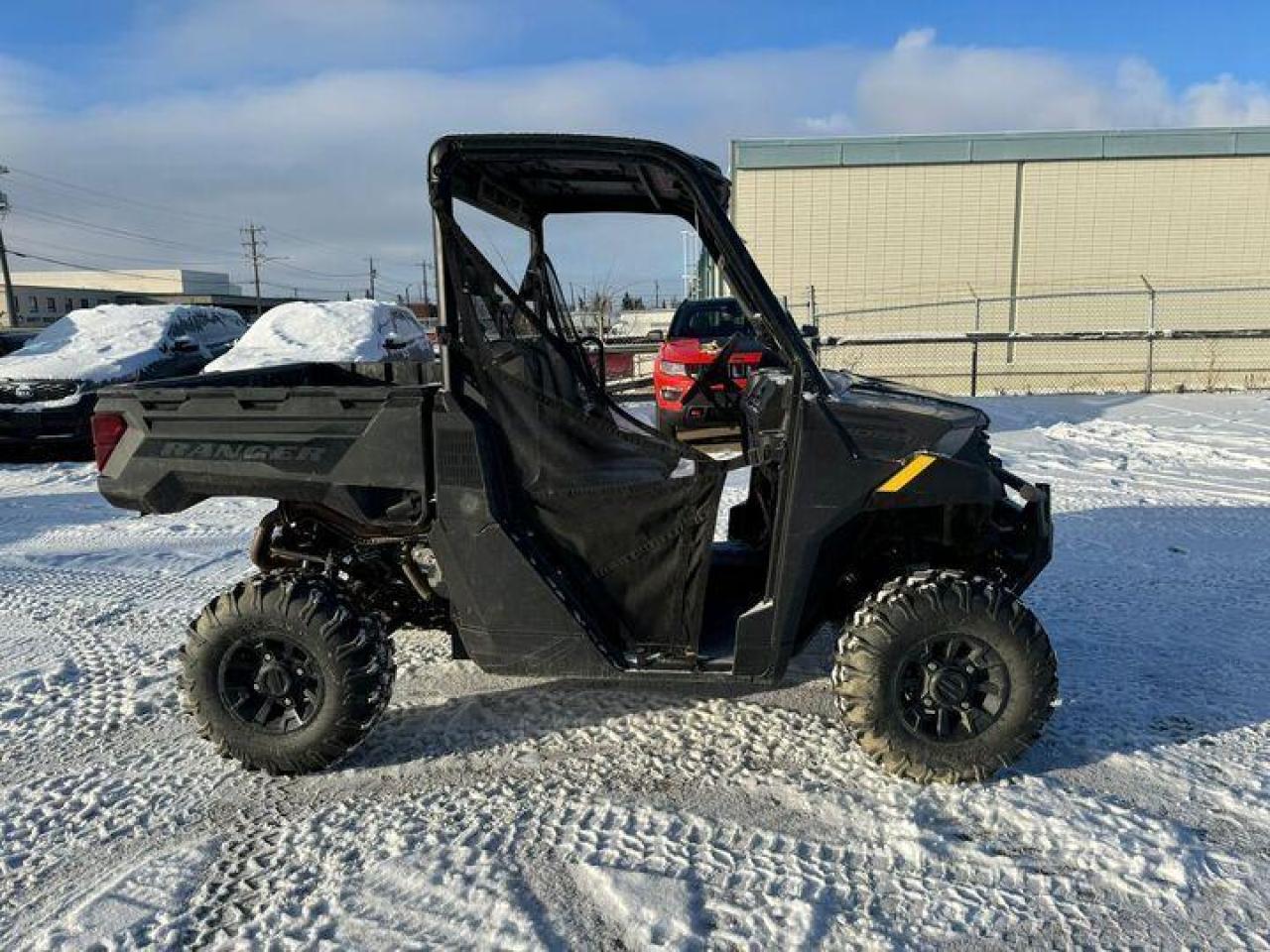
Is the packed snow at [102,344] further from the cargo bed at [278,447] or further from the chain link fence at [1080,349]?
the chain link fence at [1080,349]

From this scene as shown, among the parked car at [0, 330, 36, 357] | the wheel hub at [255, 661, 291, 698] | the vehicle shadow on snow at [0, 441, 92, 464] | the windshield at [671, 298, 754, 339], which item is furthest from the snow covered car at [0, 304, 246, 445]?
the wheel hub at [255, 661, 291, 698]

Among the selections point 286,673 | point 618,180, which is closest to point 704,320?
point 618,180

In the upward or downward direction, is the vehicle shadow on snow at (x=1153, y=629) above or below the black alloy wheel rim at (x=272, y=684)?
below

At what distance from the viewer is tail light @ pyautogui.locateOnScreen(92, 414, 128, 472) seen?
11.1ft

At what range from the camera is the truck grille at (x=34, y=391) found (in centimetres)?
964

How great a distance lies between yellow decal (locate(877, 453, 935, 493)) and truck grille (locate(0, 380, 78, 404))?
9742mm

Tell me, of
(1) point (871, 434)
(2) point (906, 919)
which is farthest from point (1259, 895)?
(1) point (871, 434)

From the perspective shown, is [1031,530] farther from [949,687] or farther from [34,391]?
[34,391]

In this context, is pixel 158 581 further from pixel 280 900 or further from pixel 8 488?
pixel 8 488

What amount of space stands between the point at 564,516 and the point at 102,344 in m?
10.2

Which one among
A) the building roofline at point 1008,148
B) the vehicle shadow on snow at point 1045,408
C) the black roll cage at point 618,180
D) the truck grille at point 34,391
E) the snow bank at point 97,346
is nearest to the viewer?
the black roll cage at point 618,180

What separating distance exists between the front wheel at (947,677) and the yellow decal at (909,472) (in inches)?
13.6

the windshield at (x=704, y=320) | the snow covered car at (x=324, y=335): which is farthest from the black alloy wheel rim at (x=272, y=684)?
the windshield at (x=704, y=320)

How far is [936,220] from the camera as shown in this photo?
18.5m
